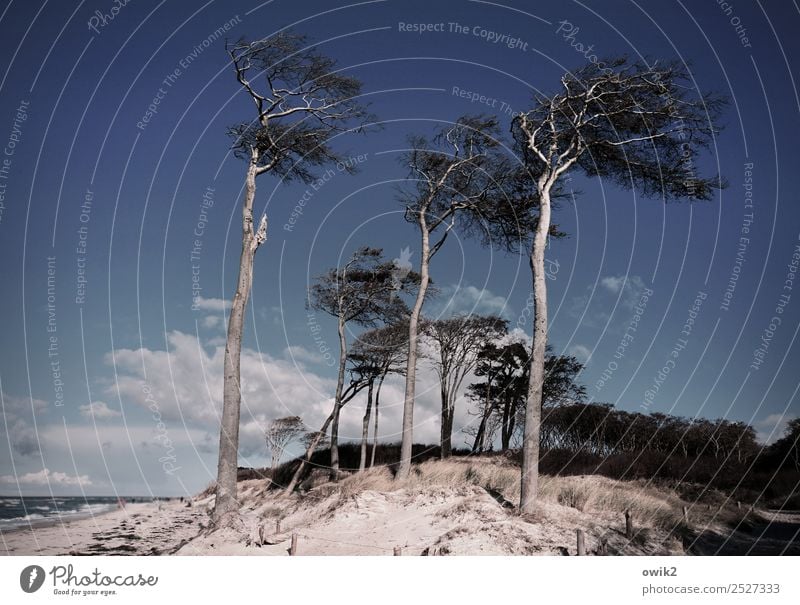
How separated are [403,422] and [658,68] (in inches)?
351

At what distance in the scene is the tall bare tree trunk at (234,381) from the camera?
10.6 metres

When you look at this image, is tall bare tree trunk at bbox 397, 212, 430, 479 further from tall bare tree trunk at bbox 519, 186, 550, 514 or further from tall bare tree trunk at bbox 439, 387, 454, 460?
tall bare tree trunk at bbox 439, 387, 454, 460

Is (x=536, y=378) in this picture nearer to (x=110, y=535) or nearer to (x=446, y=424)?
(x=110, y=535)

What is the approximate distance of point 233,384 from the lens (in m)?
11.2

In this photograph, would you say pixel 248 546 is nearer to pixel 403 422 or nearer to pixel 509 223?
pixel 403 422

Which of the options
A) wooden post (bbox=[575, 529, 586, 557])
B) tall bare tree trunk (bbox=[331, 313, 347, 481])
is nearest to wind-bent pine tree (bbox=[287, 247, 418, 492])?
tall bare tree trunk (bbox=[331, 313, 347, 481])

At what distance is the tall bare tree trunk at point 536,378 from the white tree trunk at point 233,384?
4737 mm

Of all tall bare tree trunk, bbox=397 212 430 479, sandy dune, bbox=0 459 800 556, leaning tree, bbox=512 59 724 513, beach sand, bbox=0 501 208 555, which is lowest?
beach sand, bbox=0 501 208 555

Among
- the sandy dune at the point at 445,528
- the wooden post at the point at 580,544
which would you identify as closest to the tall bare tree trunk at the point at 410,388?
the sandy dune at the point at 445,528

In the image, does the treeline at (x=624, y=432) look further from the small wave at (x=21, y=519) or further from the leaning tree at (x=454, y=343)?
the small wave at (x=21, y=519)
